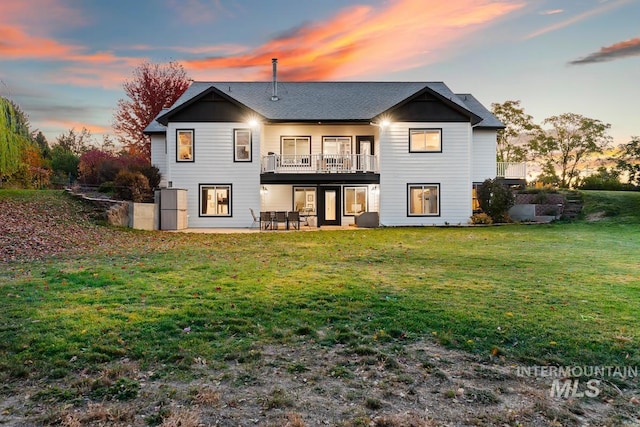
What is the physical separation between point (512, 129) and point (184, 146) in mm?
31321

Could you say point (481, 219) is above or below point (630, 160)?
below

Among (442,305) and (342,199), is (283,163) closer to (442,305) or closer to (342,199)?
(342,199)

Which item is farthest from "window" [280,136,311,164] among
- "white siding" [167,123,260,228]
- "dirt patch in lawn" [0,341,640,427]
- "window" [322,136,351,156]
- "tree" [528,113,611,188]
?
"tree" [528,113,611,188]

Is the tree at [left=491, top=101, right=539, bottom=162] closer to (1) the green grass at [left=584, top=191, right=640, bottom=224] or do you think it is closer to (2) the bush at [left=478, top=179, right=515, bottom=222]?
(1) the green grass at [left=584, top=191, right=640, bottom=224]

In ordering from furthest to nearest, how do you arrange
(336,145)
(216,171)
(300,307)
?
(336,145), (216,171), (300,307)

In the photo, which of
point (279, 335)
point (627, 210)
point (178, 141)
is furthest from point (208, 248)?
point (627, 210)

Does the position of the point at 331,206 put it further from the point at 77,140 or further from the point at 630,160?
the point at 77,140

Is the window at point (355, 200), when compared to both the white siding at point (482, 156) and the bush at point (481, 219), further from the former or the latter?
the white siding at point (482, 156)

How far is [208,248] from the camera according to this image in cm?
1226

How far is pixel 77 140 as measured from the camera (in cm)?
4959

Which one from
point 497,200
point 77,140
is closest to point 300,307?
point 497,200

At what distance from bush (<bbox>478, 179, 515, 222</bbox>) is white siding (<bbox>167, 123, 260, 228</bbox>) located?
1250 cm

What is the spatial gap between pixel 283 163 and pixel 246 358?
60.7ft

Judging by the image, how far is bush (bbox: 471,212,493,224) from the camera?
20828 mm
